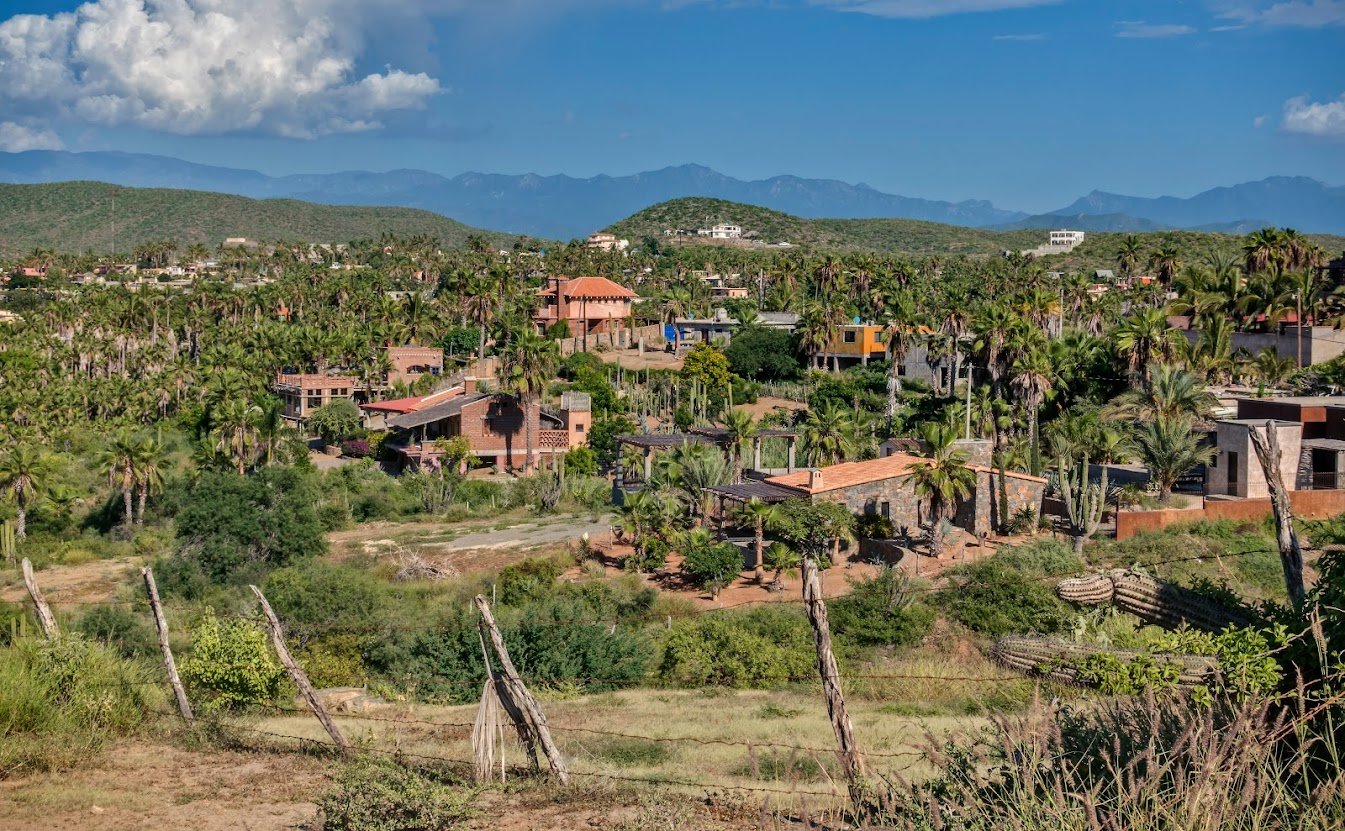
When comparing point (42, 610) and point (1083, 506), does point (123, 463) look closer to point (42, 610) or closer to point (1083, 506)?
point (42, 610)

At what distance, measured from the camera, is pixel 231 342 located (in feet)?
272

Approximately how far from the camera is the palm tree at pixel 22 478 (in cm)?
4319

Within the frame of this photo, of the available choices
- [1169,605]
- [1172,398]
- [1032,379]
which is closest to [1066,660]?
[1169,605]

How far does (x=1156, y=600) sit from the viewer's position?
1524 centimetres

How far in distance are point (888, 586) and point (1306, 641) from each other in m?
15.3

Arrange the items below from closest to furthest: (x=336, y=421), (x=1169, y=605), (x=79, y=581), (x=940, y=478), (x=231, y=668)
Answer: (x=1169, y=605) → (x=231, y=668) → (x=940, y=478) → (x=79, y=581) → (x=336, y=421)

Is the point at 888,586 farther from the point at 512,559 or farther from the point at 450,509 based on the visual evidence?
the point at 450,509

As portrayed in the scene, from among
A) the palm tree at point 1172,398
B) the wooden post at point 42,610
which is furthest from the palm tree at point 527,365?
the wooden post at point 42,610

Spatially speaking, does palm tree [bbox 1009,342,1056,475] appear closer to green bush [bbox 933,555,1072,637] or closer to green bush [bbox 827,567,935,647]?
green bush [bbox 933,555,1072,637]

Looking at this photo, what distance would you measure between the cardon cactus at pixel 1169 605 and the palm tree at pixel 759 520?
632 inches

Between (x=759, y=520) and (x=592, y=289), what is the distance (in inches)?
2416

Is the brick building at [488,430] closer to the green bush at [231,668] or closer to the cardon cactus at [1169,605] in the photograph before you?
the green bush at [231,668]

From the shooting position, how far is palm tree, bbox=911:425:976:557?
106ft

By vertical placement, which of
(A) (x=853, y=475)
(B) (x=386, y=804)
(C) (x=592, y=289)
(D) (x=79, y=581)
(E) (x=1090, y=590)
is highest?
(C) (x=592, y=289)
